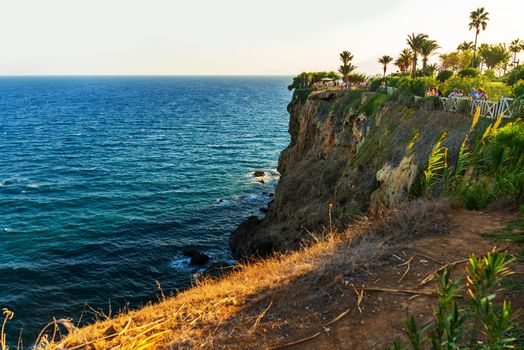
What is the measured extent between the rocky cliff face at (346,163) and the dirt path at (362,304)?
5.33 m

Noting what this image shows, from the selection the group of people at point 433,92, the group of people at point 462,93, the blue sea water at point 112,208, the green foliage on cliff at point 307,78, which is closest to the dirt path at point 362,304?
the blue sea water at point 112,208

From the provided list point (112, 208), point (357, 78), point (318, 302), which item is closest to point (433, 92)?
point (318, 302)

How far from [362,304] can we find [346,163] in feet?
80.4

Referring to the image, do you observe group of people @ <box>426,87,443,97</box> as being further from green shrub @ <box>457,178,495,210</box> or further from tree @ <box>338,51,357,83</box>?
tree @ <box>338,51,357,83</box>

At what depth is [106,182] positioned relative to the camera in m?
48.9

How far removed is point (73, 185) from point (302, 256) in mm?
44143

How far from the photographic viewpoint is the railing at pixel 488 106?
57.3 ft

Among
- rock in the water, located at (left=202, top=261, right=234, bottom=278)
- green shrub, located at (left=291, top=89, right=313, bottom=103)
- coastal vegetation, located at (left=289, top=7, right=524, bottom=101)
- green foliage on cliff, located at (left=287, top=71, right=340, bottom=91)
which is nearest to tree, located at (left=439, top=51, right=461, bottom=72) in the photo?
coastal vegetation, located at (left=289, top=7, right=524, bottom=101)

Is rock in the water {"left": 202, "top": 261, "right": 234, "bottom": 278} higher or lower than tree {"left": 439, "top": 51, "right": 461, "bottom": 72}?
lower

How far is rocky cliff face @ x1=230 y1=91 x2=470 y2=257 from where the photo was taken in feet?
64.3

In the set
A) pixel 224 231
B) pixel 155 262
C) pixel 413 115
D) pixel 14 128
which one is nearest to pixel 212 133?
pixel 14 128

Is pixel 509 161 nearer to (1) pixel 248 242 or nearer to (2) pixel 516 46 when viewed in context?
(1) pixel 248 242

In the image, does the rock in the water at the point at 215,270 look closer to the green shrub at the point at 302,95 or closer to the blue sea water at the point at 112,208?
the blue sea water at the point at 112,208

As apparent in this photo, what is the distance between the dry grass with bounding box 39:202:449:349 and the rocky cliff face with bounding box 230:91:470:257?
12.2 feet
